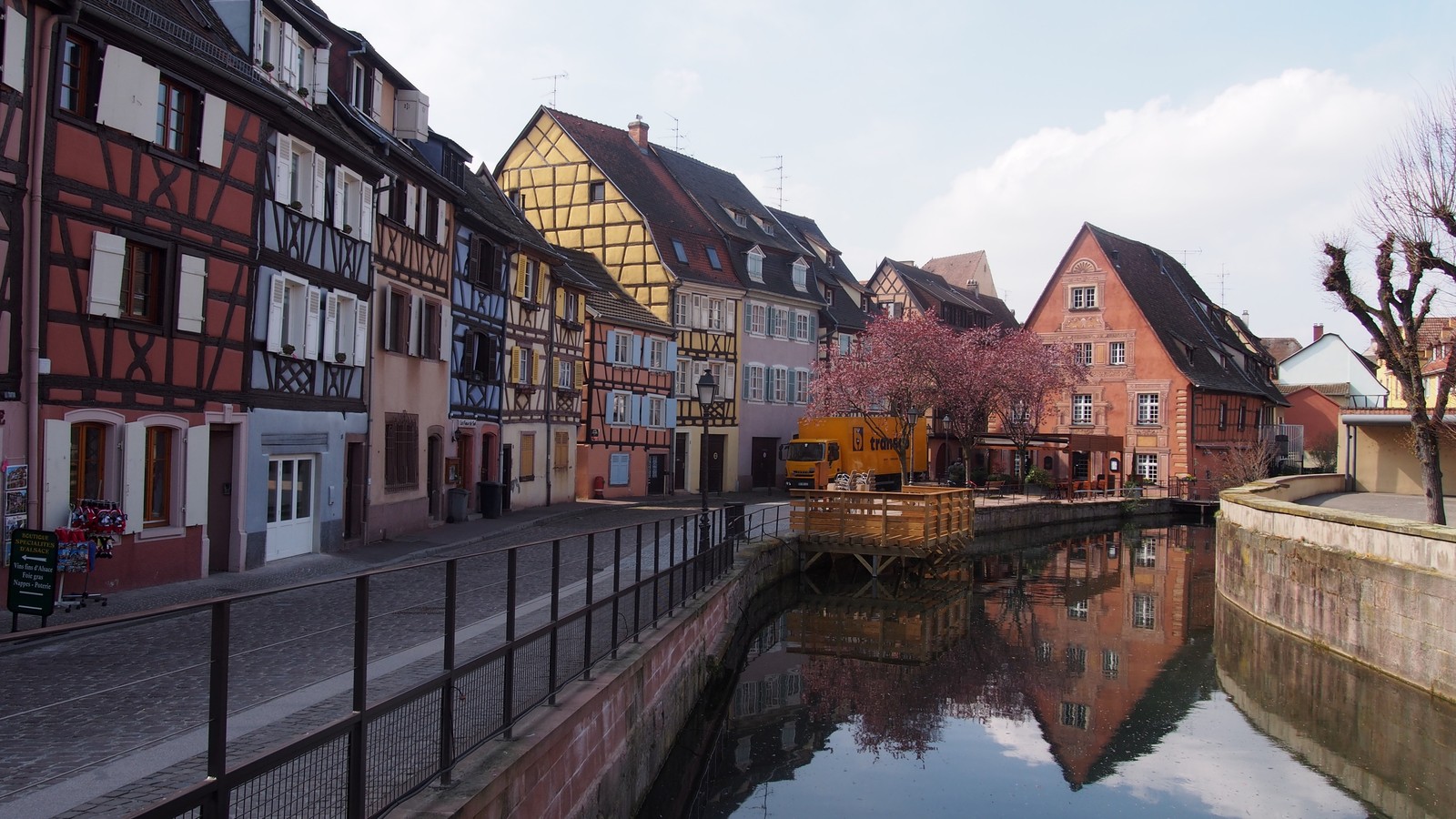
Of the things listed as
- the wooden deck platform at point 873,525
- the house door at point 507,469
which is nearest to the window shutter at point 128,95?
the house door at point 507,469

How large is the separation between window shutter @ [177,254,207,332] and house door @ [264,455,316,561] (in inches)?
118

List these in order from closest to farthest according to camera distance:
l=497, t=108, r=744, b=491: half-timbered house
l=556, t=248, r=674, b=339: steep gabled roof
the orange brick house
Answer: l=556, t=248, r=674, b=339: steep gabled roof < l=497, t=108, r=744, b=491: half-timbered house < the orange brick house

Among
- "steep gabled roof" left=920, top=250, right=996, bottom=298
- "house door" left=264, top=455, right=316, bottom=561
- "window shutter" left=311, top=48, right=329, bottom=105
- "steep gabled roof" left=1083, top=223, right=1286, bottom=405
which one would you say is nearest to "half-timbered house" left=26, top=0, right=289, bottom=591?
Result: "house door" left=264, top=455, right=316, bottom=561

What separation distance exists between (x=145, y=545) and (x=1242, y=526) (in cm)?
1990

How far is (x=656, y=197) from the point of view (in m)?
45.7

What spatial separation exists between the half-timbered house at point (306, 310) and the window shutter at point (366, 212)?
1.3 inches

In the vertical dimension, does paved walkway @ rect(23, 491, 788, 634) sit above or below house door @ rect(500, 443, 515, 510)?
below

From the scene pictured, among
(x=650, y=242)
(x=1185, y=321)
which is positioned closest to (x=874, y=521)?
(x=650, y=242)

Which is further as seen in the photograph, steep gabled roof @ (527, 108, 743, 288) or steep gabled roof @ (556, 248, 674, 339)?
steep gabled roof @ (527, 108, 743, 288)

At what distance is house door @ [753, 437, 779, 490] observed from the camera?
47.3 m

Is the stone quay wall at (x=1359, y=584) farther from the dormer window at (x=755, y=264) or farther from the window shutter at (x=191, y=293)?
the dormer window at (x=755, y=264)

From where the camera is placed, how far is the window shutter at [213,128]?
15.4m

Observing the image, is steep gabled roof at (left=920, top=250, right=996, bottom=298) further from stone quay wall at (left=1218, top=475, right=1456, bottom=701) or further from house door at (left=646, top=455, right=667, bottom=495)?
stone quay wall at (left=1218, top=475, right=1456, bottom=701)

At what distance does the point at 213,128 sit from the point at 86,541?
6008 mm
